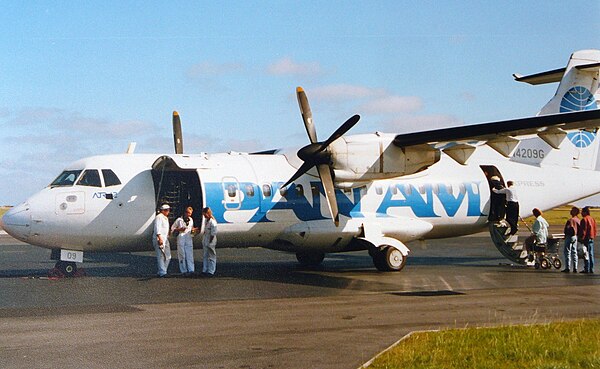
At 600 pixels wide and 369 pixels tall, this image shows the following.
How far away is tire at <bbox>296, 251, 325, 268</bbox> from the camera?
771 inches

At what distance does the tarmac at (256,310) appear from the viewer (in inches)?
320

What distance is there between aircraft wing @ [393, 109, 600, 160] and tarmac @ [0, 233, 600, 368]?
341 centimetres

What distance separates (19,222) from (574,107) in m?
16.7

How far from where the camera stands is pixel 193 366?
7.48m

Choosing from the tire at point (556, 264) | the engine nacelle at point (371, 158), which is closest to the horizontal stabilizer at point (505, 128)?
the engine nacelle at point (371, 158)

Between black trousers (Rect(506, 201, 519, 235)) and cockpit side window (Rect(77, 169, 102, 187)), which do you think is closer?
cockpit side window (Rect(77, 169, 102, 187))

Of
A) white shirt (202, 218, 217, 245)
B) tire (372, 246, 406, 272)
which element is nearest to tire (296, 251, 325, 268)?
tire (372, 246, 406, 272)

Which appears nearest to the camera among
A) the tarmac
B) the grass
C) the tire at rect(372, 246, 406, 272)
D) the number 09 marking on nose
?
the grass

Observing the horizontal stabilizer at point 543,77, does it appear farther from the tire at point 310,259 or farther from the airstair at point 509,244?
the tire at point 310,259

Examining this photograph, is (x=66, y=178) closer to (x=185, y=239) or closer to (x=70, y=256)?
(x=70, y=256)

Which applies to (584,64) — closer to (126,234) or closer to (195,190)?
(195,190)

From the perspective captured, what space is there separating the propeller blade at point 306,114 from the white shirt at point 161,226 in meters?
4.27

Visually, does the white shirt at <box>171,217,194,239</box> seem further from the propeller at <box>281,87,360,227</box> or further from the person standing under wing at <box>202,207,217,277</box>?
the propeller at <box>281,87,360,227</box>

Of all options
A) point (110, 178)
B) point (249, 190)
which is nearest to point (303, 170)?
point (249, 190)
